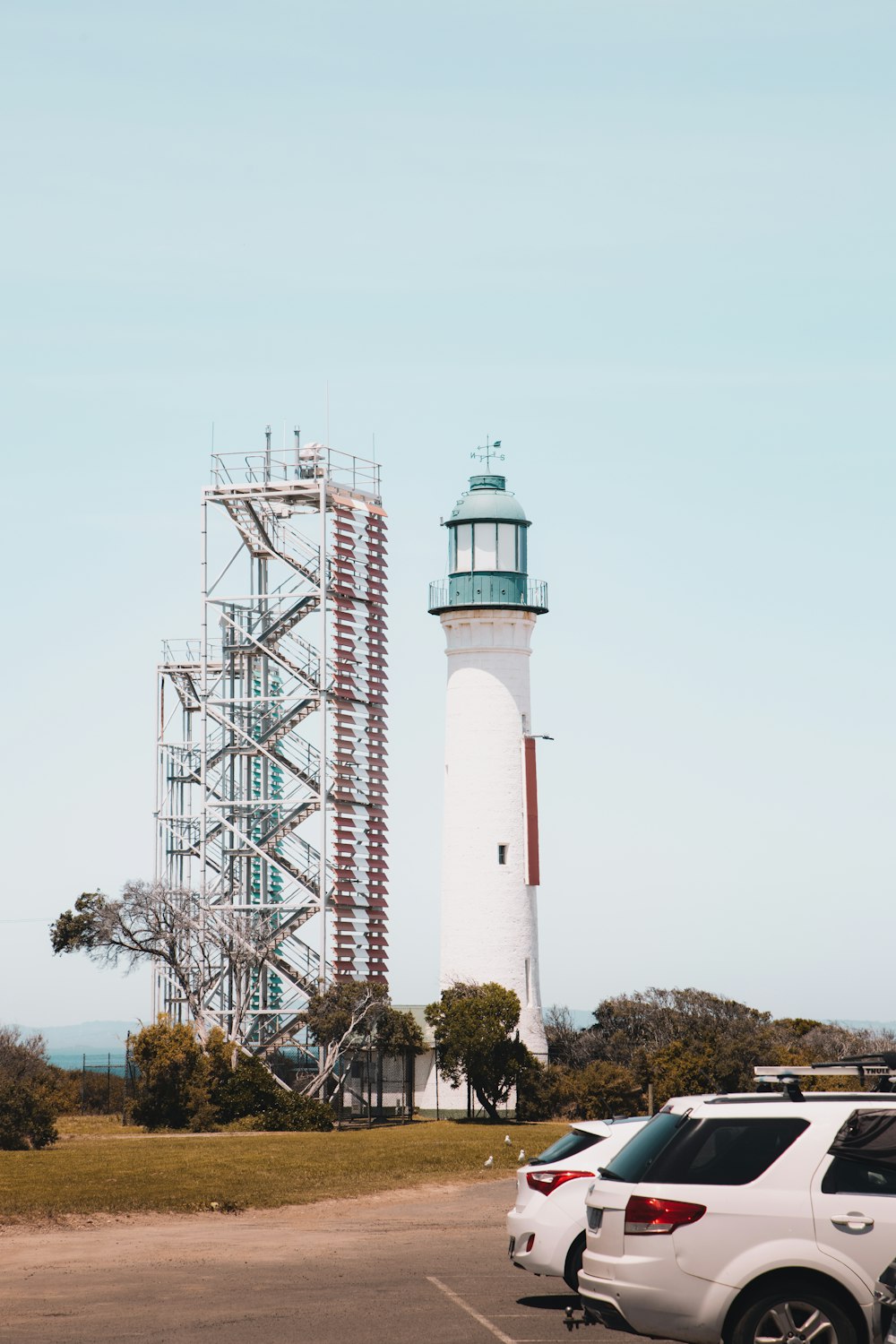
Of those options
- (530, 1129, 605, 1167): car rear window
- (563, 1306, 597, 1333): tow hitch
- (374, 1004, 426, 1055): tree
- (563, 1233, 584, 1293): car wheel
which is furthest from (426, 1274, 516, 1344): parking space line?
(374, 1004, 426, 1055): tree

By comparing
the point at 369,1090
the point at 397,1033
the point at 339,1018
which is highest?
the point at 339,1018

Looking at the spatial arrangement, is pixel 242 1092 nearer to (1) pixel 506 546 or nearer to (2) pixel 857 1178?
(1) pixel 506 546

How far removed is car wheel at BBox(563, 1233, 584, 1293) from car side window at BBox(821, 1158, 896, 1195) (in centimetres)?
509

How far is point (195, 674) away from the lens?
3029 inches

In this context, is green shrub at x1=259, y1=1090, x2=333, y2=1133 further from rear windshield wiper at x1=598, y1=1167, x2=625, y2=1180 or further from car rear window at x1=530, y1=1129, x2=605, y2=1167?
rear windshield wiper at x1=598, y1=1167, x2=625, y2=1180

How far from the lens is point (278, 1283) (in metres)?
20.6

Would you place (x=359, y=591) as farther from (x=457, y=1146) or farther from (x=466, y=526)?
(x=457, y=1146)

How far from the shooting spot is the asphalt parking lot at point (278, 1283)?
56.1 feet

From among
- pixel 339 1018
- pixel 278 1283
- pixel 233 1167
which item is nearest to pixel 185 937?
pixel 339 1018

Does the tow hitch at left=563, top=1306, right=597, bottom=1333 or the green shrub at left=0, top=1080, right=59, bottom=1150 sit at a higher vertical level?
the green shrub at left=0, top=1080, right=59, bottom=1150

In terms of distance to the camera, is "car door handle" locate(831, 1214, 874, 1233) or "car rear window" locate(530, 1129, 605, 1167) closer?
"car door handle" locate(831, 1214, 874, 1233)

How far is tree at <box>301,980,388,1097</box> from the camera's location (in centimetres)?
5688

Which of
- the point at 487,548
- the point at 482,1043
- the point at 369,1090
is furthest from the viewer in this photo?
the point at 487,548

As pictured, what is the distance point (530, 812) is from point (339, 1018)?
392 inches
